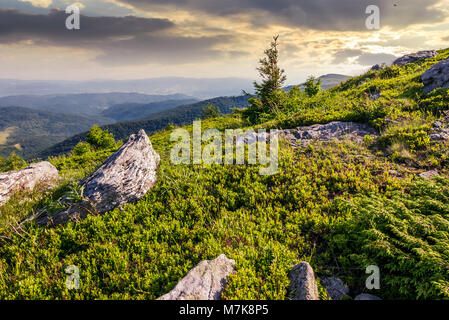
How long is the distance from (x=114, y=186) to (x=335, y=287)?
6.60 m

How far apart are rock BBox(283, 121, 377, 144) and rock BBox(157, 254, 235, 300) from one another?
22.9 ft

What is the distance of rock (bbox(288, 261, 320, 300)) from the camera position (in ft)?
12.5

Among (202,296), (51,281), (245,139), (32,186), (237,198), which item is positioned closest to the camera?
(202,296)

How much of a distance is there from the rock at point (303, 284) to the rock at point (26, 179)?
925 centimetres

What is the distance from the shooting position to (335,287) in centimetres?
422

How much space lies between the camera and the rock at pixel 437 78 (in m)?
12.0

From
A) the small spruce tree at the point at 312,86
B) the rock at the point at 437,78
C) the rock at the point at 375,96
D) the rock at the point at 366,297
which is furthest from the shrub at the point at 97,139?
the rock at the point at 437,78

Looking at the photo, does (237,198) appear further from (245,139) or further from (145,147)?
(145,147)

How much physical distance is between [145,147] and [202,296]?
22.3 ft

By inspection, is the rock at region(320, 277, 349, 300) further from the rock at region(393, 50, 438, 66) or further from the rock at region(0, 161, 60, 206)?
the rock at region(393, 50, 438, 66)

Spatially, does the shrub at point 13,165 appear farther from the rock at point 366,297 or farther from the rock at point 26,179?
the rock at point 366,297

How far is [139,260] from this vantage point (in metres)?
5.09
